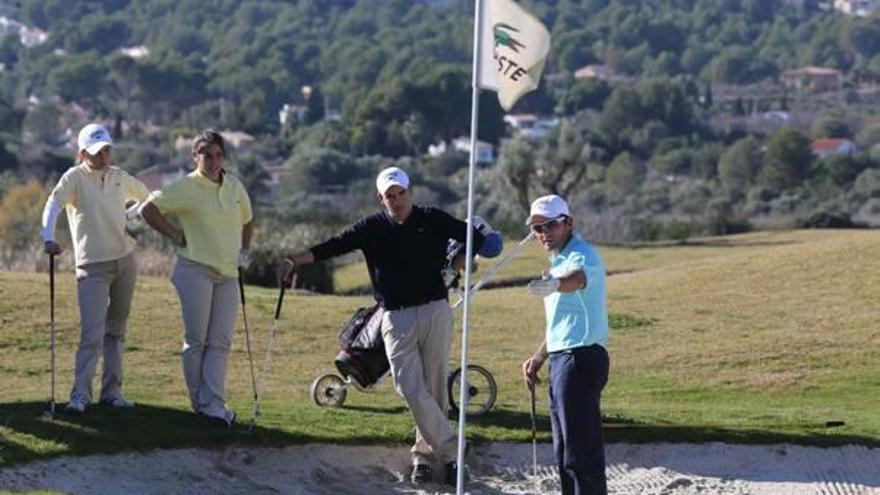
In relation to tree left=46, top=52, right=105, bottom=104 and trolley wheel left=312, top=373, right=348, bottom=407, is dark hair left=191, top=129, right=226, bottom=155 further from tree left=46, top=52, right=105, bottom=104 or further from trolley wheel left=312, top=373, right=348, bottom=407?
tree left=46, top=52, right=105, bottom=104

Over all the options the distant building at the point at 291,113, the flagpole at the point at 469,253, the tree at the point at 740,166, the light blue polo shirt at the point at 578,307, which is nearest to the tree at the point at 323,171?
the tree at the point at 740,166

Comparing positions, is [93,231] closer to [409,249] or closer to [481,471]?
[409,249]

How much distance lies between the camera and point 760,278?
25.0 meters

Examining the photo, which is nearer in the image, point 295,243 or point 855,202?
point 295,243

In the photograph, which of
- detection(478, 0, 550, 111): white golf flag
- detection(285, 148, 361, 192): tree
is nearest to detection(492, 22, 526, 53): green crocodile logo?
detection(478, 0, 550, 111): white golf flag

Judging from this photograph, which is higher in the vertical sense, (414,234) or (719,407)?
(414,234)

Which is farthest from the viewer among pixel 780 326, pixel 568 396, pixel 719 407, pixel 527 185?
pixel 527 185

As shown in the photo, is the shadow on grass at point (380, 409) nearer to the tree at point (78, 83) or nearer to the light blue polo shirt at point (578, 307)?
the light blue polo shirt at point (578, 307)

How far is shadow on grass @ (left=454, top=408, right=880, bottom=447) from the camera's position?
14442 millimetres

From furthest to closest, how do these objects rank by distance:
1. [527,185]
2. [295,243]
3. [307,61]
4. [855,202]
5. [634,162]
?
[307,61]
[634,162]
[855,202]
[527,185]
[295,243]

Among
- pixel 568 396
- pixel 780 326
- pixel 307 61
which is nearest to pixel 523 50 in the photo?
pixel 568 396

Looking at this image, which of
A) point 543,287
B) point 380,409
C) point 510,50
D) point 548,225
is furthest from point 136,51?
point 543,287

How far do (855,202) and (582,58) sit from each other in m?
96.3

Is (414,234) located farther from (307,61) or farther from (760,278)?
(307,61)
